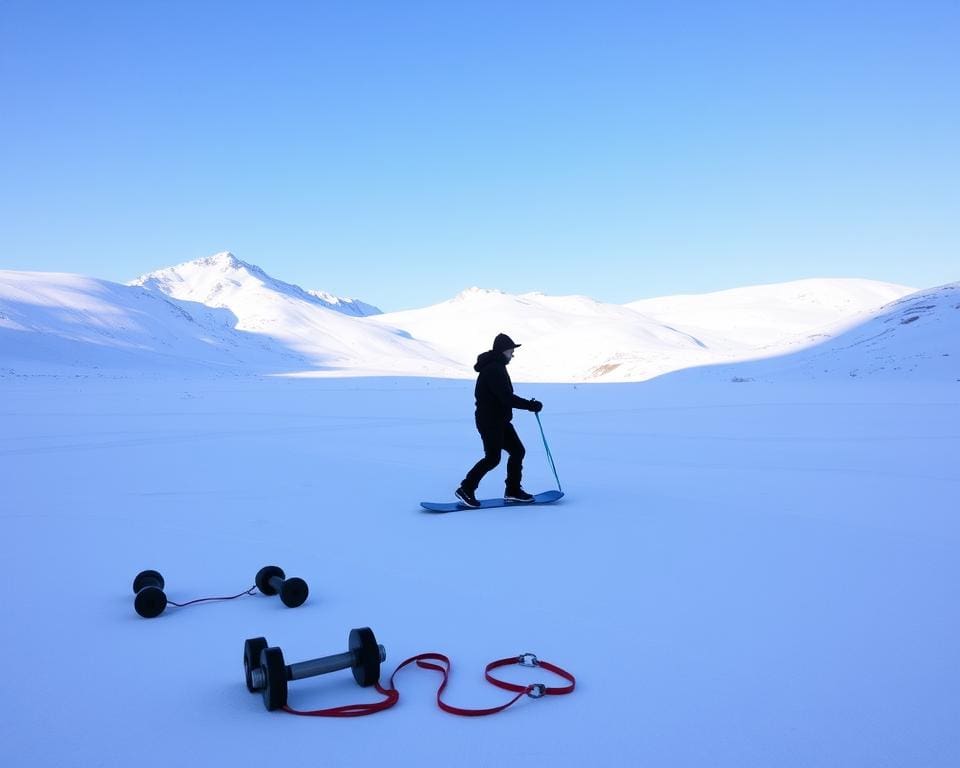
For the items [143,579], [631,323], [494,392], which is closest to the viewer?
[143,579]

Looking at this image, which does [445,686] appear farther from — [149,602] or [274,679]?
[149,602]

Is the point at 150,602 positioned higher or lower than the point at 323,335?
lower

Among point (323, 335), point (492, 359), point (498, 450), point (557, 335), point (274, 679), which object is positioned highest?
point (323, 335)

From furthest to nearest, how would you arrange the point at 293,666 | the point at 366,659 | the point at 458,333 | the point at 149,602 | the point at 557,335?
the point at 458,333
the point at 557,335
the point at 149,602
the point at 366,659
the point at 293,666

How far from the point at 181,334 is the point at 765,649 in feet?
302

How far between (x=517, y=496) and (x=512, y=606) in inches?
138

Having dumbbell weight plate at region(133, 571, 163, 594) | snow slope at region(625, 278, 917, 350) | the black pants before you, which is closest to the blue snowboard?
the black pants

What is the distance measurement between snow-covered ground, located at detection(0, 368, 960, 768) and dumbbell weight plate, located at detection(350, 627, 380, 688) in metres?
0.10

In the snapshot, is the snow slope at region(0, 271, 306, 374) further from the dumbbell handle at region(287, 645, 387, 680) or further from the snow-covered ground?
the dumbbell handle at region(287, 645, 387, 680)

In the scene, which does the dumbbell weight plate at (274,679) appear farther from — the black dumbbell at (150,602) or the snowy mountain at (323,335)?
the snowy mountain at (323,335)

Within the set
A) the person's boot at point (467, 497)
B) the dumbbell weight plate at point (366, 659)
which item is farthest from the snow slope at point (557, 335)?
the dumbbell weight plate at point (366, 659)

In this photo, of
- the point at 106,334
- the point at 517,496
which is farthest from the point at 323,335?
the point at 517,496

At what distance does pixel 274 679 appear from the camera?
10.9ft

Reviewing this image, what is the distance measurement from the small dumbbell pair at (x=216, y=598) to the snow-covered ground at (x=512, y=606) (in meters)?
0.09
